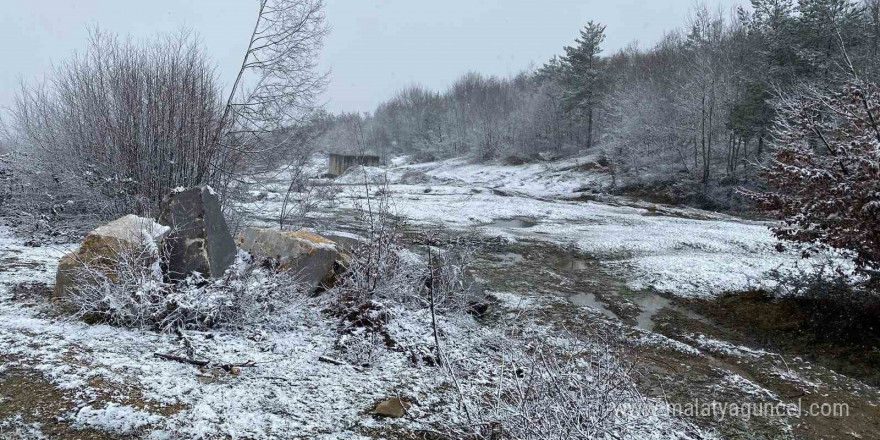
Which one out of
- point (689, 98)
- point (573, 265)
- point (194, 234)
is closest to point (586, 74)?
point (689, 98)

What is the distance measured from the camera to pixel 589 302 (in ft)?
Result: 29.2

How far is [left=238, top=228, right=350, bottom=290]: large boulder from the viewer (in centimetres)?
674

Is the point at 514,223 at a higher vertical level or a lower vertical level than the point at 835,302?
higher

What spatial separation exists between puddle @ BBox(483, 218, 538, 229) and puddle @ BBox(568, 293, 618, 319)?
871 centimetres

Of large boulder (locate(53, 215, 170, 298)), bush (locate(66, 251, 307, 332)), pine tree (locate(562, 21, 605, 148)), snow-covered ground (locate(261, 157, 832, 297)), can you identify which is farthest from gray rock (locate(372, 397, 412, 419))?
pine tree (locate(562, 21, 605, 148))

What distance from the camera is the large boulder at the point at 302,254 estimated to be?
674cm

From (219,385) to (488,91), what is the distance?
80.5 meters

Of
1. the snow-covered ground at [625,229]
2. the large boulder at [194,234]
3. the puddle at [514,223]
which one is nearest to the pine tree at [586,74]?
the snow-covered ground at [625,229]

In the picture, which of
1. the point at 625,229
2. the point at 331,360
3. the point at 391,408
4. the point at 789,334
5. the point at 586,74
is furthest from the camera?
the point at 586,74

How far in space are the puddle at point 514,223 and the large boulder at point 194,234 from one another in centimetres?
1326

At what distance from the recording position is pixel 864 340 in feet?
22.5

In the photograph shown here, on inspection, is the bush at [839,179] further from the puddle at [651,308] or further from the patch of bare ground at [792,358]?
the puddle at [651,308]

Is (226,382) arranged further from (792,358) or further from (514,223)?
(514,223)

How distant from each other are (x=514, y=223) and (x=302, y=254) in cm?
1318
